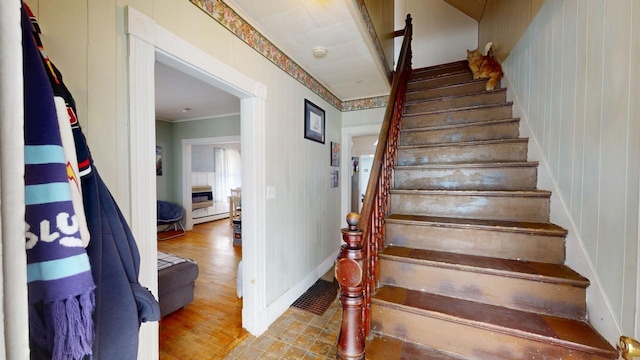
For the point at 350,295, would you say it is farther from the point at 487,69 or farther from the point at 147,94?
the point at 487,69

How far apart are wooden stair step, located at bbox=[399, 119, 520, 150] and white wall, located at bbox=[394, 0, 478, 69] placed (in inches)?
112

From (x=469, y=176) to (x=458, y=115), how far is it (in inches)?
31.7

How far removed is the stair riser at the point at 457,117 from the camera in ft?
7.26

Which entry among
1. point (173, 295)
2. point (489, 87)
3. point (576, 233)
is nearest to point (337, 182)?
point (489, 87)

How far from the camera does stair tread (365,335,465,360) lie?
1.17m

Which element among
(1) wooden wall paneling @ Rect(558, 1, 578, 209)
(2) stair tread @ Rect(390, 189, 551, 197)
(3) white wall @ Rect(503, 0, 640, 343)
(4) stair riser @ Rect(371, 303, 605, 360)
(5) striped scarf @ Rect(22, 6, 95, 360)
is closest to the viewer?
(5) striped scarf @ Rect(22, 6, 95, 360)

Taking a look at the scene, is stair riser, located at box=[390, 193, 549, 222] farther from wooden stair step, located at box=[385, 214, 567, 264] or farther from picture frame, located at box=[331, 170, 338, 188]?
picture frame, located at box=[331, 170, 338, 188]

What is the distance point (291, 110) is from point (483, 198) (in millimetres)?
1813

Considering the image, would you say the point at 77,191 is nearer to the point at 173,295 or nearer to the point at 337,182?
the point at 173,295

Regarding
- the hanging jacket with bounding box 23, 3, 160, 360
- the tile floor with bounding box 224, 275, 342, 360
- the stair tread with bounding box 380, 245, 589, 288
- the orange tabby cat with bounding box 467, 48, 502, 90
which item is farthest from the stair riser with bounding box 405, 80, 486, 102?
the hanging jacket with bounding box 23, 3, 160, 360

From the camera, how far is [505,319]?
116 cm

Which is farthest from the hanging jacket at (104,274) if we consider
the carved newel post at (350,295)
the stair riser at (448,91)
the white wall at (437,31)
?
the white wall at (437,31)

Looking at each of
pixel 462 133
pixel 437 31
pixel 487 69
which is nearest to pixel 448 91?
pixel 487 69

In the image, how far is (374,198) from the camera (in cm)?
136
